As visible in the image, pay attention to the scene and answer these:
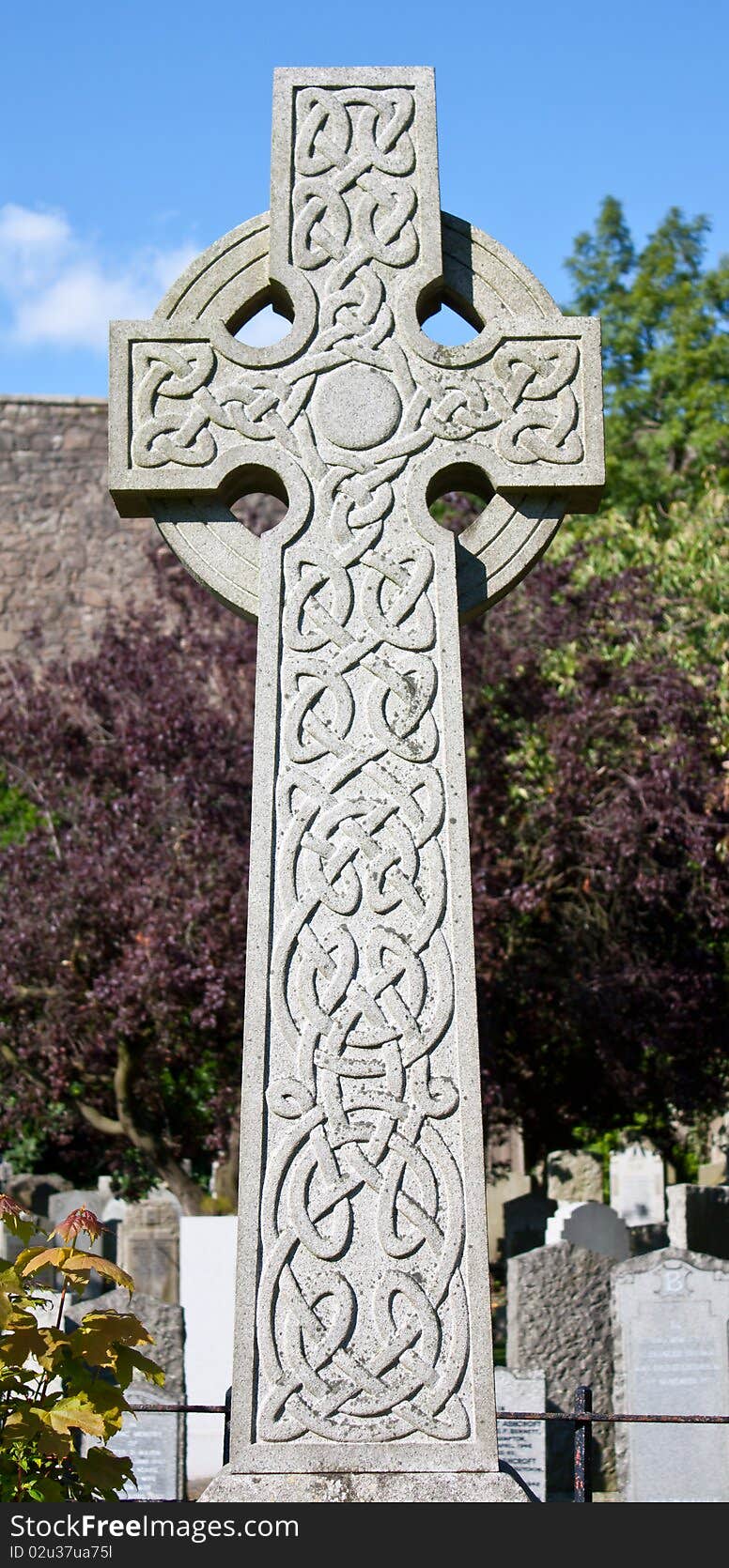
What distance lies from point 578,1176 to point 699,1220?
7.13 m

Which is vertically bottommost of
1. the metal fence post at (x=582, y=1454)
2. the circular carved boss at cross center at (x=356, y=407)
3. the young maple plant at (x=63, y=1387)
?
the metal fence post at (x=582, y=1454)

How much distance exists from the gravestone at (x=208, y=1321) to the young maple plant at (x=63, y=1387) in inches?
273

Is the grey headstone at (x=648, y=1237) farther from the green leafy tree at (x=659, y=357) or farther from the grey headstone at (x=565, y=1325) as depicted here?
the green leafy tree at (x=659, y=357)

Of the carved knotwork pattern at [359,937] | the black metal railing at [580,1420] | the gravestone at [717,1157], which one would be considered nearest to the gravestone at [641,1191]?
the gravestone at [717,1157]

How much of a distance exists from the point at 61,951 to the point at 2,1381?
10665 millimetres

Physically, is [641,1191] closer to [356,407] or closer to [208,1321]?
[208,1321]

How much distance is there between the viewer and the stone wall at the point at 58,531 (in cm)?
2541

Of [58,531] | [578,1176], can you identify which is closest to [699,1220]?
[578,1176]

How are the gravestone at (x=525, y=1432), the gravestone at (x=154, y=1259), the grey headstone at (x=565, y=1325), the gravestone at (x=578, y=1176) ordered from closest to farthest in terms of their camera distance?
the gravestone at (x=525, y=1432)
the grey headstone at (x=565, y=1325)
the gravestone at (x=154, y=1259)
the gravestone at (x=578, y=1176)

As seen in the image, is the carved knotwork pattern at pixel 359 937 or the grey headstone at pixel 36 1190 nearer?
the carved knotwork pattern at pixel 359 937

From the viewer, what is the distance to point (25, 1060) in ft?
47.0

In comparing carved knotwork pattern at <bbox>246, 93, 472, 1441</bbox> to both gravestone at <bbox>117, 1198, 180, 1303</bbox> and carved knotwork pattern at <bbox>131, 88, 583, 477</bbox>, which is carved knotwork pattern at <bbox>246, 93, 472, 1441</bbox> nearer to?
carved knotwork pattern at <bbox>131, 88, 583, 477</bbox>

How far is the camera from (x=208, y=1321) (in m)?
10.7

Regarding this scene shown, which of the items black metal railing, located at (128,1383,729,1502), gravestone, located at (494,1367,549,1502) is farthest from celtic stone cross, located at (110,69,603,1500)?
gravestone, located at (494,1367,549,1502)
